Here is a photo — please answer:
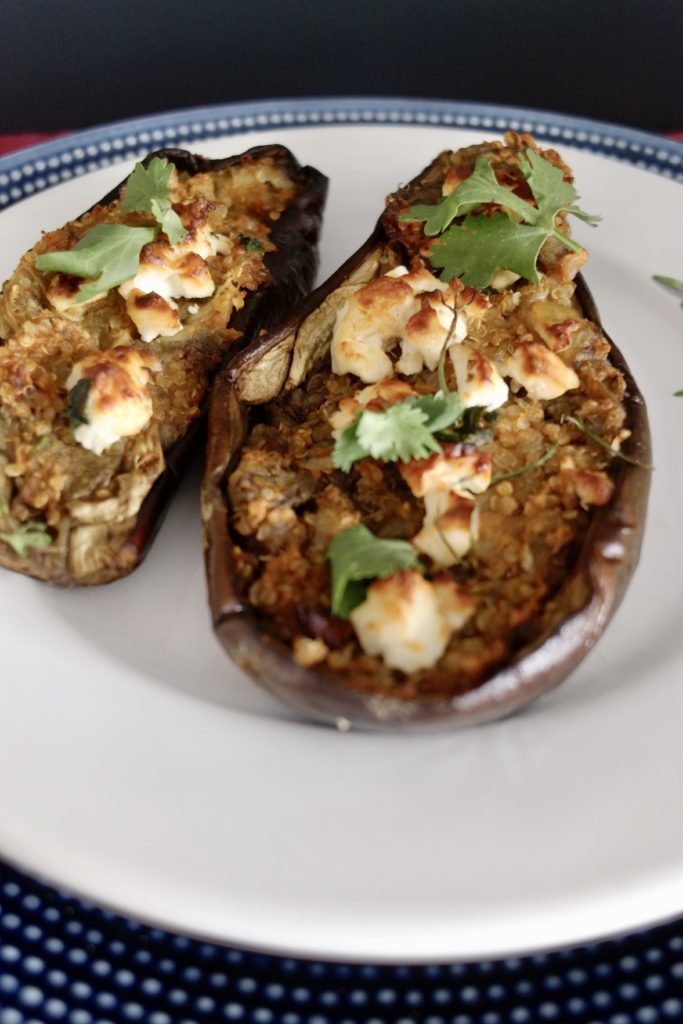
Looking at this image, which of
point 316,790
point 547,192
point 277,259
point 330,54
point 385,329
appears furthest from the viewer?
point 330,54

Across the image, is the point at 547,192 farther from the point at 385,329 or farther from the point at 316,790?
the point at 316,790

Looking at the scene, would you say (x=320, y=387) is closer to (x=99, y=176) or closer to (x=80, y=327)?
(x=80, y=327)

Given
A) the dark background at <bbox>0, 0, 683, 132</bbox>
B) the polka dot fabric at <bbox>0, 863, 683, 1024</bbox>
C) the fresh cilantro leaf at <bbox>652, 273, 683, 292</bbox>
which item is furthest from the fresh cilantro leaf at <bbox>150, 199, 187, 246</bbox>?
the dark background at <bbox>0, 0, 683, 132</bbox>

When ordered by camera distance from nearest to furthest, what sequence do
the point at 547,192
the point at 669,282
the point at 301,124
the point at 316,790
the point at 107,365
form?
1. the point at 316,790
2. the point at 107,365
3. the point at 547,192
4. the point at 669,282
5. the point at 301,124

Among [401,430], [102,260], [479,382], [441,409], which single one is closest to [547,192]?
[479,382]

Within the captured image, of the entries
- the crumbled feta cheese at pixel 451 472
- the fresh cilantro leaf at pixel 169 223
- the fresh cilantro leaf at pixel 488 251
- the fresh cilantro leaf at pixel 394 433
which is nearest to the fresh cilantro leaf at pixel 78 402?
the fresh cilantro leaf at pixel 169 223

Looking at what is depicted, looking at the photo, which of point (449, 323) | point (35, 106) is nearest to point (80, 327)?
point (449, 323)

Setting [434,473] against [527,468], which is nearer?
[434,473]

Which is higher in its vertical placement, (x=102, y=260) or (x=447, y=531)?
(x=102, y=260)
